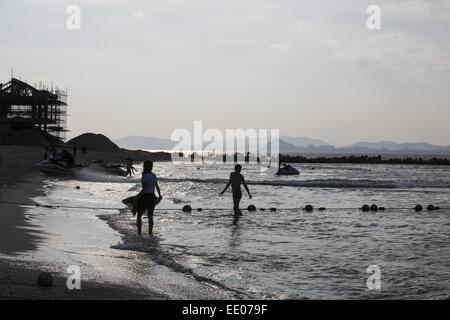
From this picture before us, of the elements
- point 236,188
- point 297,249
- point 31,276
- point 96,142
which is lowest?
point 297,249

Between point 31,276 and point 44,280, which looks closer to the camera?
point 44,280

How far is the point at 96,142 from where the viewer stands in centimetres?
12200

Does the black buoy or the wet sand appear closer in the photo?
the wet sand

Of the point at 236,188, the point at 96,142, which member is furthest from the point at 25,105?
the point at 236,188

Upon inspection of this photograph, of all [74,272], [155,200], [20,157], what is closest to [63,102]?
[20,157]

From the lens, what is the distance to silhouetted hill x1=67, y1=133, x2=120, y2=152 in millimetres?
119875

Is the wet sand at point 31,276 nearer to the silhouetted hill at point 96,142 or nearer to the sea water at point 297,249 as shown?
the sea water at point 297,249

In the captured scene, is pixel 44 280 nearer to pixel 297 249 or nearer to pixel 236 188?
pixel 297 249

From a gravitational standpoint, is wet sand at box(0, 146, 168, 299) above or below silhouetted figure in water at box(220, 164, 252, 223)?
below

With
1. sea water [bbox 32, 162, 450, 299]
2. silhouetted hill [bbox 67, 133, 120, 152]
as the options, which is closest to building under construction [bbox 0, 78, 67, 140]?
silhouetted hill [bbox 67, 133, 120, 152]

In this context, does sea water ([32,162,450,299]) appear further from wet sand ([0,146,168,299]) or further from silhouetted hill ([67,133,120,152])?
silhouetted hill ([67,133,120,152])

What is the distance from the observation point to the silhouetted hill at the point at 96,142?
119875 millimetres

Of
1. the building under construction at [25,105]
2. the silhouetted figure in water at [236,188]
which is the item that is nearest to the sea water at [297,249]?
the silhouetted figure in water at [236,188]
